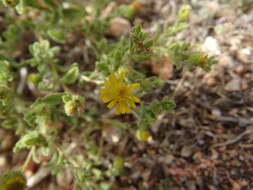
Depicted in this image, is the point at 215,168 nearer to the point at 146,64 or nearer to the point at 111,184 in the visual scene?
the point at 111,184

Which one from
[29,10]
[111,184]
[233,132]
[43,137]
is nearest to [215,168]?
[233,132]

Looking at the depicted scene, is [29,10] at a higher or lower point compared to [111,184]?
higher

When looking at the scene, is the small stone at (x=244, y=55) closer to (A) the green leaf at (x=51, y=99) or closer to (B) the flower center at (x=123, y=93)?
(B) the flower center at (x=123, y=93)

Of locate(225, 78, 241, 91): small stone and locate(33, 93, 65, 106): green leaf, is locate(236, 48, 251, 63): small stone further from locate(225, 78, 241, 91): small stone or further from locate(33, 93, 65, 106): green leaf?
locate(33, 93, 65, 106): green leaf

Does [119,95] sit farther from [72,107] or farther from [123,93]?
[72,107]

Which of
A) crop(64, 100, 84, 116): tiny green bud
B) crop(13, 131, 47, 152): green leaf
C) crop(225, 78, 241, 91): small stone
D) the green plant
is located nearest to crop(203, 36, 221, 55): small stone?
the green plant

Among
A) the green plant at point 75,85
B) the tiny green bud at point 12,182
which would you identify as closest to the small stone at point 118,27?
the green plant at point 75,85
